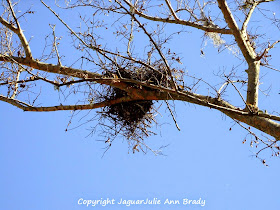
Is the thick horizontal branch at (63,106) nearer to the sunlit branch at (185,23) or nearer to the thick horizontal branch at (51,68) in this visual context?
the thick horizontal branch at (51,68)

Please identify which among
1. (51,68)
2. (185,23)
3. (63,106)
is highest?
(185,23)

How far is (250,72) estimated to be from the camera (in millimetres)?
3797

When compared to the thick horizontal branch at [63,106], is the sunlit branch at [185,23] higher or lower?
higher

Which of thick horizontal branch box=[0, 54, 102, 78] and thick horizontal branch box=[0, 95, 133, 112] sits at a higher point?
thick horizontal branch box=[0, 54, 102, 78]

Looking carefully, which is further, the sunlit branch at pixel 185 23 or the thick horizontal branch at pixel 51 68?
the sunlit branch at pixel 185 23

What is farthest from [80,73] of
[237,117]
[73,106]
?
[237,117]

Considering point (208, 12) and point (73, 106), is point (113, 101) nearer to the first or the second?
point (73, 106)

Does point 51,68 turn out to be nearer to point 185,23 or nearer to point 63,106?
point 63,106

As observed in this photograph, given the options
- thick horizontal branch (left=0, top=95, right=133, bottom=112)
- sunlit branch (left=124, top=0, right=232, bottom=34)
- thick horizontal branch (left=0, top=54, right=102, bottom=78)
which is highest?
sunlit branch (left=124, top=0, right=232, bottom=34)

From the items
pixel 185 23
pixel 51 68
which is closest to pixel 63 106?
pixel 51 68

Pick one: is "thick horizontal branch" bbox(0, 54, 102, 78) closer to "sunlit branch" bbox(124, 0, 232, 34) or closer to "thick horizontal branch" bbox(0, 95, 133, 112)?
"thick horizontal branch" bbox(0, 95, 133, 112)

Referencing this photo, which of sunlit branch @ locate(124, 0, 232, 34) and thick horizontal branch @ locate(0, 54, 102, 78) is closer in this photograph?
thick horizontal branch @ locate(0, 54, 102, 78)

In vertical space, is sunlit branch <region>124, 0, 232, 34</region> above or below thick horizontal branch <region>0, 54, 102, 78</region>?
above

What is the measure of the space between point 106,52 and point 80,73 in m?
0.38
